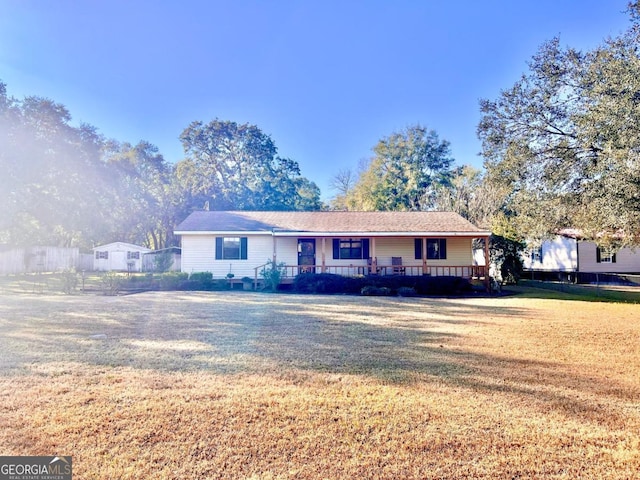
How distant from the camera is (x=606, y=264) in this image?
23.2 metres

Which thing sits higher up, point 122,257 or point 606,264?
point 122,257

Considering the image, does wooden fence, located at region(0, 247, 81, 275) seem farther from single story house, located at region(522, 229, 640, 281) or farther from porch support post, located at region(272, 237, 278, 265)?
single story house, located at region(522, 229, 640, 281)

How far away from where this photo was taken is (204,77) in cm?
1945

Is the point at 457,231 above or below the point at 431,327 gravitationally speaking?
above

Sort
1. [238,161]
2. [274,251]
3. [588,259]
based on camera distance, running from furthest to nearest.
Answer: [238,161] < [588,259] < [274,251]

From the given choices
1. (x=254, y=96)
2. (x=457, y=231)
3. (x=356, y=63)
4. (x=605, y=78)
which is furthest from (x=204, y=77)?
(x=605, y=78)

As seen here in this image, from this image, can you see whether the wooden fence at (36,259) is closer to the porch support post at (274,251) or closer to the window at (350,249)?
the porch support post at (274,251)

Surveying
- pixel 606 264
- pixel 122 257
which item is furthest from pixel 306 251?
pixel 606 264

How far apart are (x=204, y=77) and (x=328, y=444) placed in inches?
797

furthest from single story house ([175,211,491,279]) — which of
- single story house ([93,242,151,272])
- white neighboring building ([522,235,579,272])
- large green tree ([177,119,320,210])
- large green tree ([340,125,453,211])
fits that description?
large green tree ([177,119,320,210])

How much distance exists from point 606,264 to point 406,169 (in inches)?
753

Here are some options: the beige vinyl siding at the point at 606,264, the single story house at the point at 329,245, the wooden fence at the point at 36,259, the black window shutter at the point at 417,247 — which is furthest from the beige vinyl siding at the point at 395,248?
the wooden fence at the point at 36,259

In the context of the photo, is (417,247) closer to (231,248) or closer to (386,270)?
(386,270)

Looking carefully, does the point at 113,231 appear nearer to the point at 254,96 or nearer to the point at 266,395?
the point at 254,96
